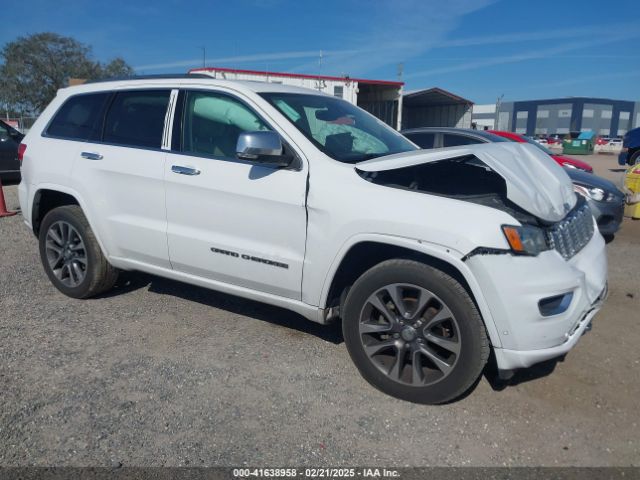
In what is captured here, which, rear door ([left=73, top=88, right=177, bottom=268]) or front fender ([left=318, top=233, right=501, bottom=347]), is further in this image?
rear door ([left=73, top=88, right=177, bottom=268])

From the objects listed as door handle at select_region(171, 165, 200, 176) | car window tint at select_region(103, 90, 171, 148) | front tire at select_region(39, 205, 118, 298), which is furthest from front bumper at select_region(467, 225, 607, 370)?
front tire at select_region(39, 205, 118, 298)

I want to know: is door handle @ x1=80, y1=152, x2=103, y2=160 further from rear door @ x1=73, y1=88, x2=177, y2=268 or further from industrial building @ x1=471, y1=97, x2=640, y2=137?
industrial building @ x1=471, y1=97, x2=640, y2=137

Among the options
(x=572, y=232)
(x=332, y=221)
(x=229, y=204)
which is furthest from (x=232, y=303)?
(x=572, y=232)

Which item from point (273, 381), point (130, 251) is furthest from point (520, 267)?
point (130, 251)

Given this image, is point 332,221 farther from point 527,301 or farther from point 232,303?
point 232,303

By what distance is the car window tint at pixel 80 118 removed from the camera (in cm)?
418

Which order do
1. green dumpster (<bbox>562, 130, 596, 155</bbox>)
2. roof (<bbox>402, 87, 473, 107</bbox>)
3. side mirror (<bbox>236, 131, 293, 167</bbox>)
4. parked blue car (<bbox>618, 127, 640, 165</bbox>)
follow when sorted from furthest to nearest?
1. green dumpster (<bbox>562, 130, 596, 155</bbox>)
2. roof (<bbox>402, 87, 473, 107</bbox>)
3. parked blue car (<bbox>618, 127, 640, 165</bbox>)
4. side mirror (<bbox>236, 131, 293, 167</bbox>)

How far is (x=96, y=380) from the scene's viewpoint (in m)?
3.15

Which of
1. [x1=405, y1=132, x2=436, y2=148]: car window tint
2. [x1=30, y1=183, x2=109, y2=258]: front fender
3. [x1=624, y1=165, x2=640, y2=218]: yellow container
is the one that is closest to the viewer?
[x1=30, y1=183, x2=109, y2=258]: front fender

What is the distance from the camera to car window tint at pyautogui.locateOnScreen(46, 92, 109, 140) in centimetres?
418

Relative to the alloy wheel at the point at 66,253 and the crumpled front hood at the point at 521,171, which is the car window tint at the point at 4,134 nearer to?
the alloy wheel at the point at 66,253

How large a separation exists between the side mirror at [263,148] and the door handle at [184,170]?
46cm

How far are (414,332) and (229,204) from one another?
1.45 metres

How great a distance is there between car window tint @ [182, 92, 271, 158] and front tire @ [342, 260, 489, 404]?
1.35 metres
